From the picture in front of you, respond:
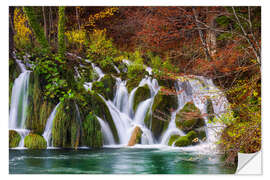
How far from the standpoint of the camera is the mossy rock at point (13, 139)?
356 centimetres

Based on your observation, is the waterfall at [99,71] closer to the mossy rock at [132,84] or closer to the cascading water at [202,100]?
the mossy rock at [132,84]

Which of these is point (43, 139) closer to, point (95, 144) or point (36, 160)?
point (36, 160)

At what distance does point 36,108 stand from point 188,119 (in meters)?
1.97

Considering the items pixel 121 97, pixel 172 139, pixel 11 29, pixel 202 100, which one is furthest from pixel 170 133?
pixel 11 29

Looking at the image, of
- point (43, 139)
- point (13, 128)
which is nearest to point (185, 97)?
point (43, 139)

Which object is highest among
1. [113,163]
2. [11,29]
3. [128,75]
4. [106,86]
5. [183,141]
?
[11,29]

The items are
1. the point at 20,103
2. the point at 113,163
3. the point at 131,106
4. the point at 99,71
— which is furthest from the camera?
the point at 99,71

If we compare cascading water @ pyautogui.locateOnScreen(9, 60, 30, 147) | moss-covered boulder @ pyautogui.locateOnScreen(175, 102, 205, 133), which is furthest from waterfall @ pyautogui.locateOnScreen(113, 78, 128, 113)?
cascading water @ pyautogui.locateOnScreen(9, 60, 30, 147)

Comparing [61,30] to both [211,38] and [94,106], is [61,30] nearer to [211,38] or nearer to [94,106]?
[94,106]

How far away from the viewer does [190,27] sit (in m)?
3.57

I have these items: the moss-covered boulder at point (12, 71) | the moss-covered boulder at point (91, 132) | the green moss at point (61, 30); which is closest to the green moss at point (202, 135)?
the moss-covered boulder at point (91, 132)

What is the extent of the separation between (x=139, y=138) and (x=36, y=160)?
4.27 feet

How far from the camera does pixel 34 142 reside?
12.0ft

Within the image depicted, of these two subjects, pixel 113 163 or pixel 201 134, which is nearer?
pixel 113 163
